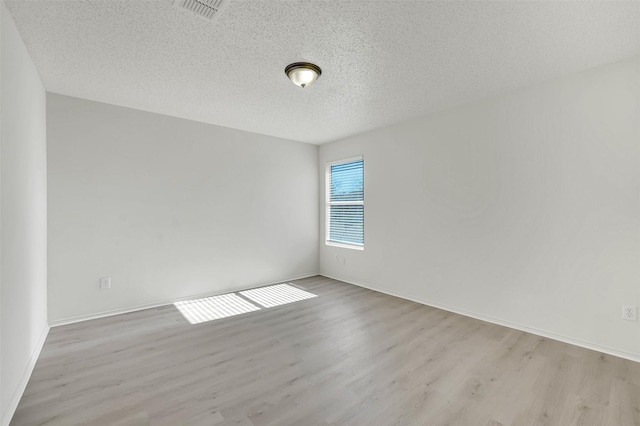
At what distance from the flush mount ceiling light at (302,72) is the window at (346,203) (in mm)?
2316

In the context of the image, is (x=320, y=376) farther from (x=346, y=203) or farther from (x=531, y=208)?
(x=346, y=203)

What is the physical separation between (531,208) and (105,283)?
4772 millimetres

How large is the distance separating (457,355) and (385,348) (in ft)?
2.00

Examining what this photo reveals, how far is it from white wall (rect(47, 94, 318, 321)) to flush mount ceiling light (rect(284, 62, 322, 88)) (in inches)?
82.8

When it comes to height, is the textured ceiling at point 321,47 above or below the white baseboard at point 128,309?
above

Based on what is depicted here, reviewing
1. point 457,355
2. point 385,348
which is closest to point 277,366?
point 385,348

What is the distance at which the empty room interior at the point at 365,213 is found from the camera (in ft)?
6.10

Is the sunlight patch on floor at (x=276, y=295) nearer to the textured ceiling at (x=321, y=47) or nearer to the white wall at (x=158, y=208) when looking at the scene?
the white wall at (x=158, y=208)

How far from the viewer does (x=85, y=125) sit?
3229mm

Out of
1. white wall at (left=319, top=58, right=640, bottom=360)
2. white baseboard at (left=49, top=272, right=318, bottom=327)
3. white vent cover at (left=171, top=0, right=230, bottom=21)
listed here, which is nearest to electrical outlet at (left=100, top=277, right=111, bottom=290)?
white baseboard at (left=49, top=272, right=318, bottom=327)

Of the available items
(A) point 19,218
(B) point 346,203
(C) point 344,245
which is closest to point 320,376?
(A) point 19,218

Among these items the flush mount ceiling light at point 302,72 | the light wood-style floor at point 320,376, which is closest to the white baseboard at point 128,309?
the light wood-style floor at point 320,376

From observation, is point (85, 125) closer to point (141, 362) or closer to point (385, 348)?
point (141, 362)

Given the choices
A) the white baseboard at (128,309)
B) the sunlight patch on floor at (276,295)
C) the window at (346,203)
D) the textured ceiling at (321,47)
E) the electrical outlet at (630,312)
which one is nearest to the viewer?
the textured ceiling at (321,47)
